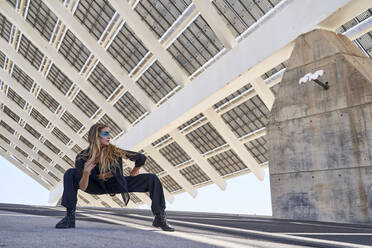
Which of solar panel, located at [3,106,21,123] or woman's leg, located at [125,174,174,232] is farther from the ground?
solar panel, located at [3,106,21,123]

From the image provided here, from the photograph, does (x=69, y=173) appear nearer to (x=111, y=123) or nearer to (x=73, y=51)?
(x=73, y=51)

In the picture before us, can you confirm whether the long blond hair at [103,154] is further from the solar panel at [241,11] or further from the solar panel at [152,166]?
the solar panel at [152,166]

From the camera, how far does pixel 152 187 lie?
4102mm

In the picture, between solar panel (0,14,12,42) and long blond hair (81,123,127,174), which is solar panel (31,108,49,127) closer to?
solar panel (0,14,12,42)

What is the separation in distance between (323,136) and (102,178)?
625cm

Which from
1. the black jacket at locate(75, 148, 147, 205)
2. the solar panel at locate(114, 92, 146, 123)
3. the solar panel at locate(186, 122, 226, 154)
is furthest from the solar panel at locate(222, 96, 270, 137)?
the black jacket at locate(75, 148, 147, 205)

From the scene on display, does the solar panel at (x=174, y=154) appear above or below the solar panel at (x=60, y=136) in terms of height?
below

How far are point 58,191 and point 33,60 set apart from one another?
18211 millimetres

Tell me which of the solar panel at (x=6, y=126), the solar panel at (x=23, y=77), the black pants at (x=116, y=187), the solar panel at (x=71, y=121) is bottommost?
the black pants at (x=116, y=187)

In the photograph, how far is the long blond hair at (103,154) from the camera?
391cm

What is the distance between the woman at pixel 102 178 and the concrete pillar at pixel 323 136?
17.9ft

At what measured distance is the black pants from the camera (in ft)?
13.1

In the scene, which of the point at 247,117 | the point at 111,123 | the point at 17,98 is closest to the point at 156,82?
the point at 247,117

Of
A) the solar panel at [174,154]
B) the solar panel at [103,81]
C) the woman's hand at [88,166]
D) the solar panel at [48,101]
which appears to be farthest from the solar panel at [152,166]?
the woman's hand at [88,166]
